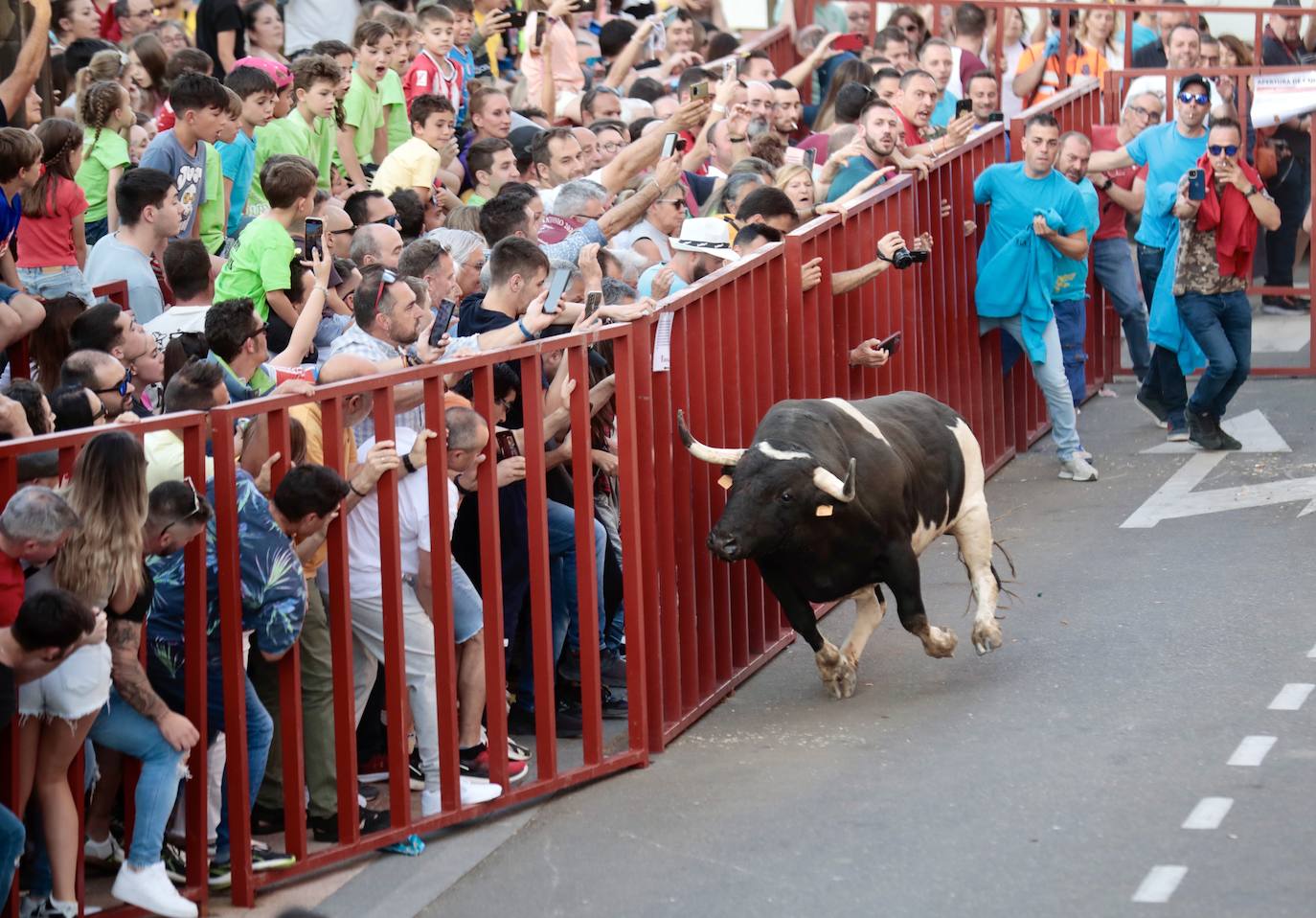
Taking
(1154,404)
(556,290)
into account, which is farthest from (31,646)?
(1154,404)

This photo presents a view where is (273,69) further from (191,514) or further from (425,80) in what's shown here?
(191,514)

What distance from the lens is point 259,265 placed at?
390 inches

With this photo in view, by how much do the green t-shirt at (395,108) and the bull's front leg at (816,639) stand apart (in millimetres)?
5531

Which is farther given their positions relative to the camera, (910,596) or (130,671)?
(910,596)

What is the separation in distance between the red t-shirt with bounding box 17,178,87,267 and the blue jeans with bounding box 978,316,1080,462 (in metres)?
6.33

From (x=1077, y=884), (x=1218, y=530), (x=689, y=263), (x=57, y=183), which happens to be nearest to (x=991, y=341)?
(x=1218, y=530)

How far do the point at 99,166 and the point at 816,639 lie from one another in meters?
4.72

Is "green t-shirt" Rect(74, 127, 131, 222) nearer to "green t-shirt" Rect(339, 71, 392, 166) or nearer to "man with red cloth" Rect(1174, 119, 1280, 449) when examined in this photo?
"green t-shirt" Rect(339, 71, 392, 166)

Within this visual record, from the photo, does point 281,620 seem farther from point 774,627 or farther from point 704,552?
point 774,627

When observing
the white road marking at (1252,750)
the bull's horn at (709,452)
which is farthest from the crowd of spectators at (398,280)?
the white road marking at (1252,750)

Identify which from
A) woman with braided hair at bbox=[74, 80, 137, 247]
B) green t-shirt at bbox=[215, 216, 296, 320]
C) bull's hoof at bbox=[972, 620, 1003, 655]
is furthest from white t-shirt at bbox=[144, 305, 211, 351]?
bull's hoof at bbox=[972, 620, 1003, 655]

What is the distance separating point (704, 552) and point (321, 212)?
8.94ft

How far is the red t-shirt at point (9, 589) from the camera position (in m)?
6.25

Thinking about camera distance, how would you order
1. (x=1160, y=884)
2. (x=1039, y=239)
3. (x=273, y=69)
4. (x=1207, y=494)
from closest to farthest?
(x=1160, y=884), (x=273, y=69), (x=1207, y=494), (x=1039, y=239)
